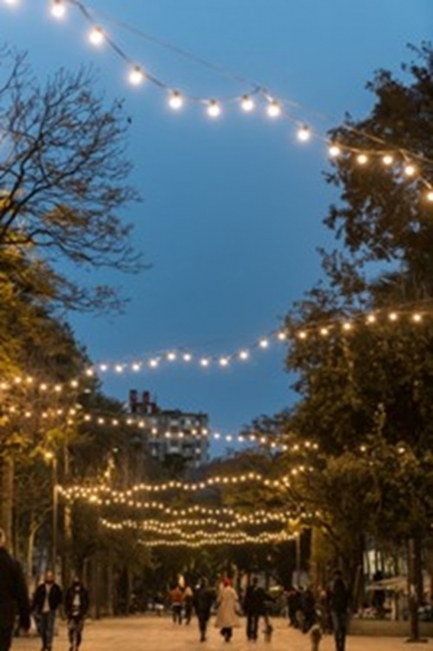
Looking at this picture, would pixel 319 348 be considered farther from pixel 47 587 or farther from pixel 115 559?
→ pixel 115 559

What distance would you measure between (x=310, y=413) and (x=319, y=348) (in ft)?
9.02

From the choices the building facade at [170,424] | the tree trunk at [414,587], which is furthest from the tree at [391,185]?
the building facade at [170,424]

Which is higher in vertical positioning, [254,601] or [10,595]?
[254,601]

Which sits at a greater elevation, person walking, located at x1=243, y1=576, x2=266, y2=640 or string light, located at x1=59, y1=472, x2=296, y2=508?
string light, located at x1=59, y1=472, x2=296, y2=508

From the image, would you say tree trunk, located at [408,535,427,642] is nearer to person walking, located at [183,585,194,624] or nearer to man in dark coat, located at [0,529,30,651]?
person walking, located at [183,585,194,624]

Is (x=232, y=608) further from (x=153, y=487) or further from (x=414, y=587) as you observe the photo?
(x=153, y=487)

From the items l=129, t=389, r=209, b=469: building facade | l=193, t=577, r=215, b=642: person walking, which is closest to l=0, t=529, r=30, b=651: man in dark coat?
A: l=193, t=577, r=215, b=642: person walking

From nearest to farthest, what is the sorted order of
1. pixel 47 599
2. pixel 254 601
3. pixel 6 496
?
pixel 47 599
pixel 6 496
pixel 254 601

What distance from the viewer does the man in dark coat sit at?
9.97 meters

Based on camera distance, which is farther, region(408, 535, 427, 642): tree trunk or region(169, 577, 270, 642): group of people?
region(408, 535, 427, 642): tree trunk

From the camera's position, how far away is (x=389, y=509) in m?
30.9

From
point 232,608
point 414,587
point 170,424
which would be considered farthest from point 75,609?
point 170,424

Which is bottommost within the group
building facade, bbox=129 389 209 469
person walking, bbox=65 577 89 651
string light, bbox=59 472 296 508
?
person walking, bbox=65 577 89 651

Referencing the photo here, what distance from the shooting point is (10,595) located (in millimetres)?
9984
